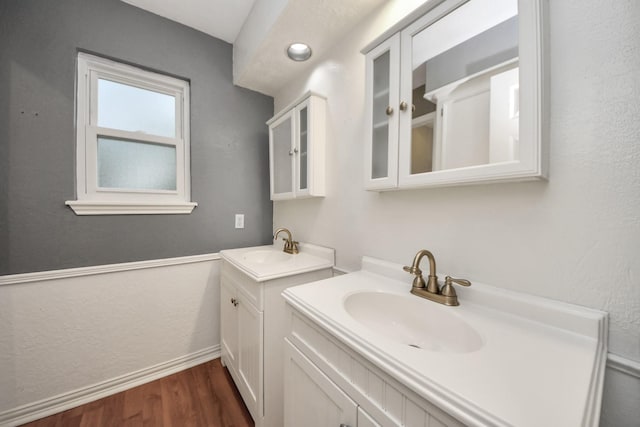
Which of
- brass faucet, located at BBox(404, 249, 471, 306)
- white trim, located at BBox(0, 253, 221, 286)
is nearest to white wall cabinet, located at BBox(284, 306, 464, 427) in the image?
brass faucet, located at BBox(404, 249, 471, 306)

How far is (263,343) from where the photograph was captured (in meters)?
1.08

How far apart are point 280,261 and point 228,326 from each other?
0.58 metres

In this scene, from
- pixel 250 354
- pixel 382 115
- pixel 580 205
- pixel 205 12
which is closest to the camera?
pixel 580 205

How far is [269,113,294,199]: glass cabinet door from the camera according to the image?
1594 millimetres

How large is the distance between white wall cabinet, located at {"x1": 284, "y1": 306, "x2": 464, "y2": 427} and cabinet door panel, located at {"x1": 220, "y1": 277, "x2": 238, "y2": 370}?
70 centimetres

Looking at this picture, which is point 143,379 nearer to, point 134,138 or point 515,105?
point 134,138

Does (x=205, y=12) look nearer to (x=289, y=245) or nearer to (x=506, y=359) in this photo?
(x=289, y=245)

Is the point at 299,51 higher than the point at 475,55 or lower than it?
higher

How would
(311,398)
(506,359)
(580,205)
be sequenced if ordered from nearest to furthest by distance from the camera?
(506,359) < (580,205) < (311,398)

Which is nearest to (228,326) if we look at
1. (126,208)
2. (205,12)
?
(126,208)

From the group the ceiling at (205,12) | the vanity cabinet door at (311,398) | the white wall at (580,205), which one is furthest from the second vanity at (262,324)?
the ceiling at (205,12)

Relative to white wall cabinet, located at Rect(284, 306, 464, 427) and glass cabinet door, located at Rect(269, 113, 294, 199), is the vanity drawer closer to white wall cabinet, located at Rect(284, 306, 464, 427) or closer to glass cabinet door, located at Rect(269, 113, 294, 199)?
white wall cabinet, located at Rect(284, 306, 464, 427)

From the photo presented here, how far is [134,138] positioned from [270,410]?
70.1 inches

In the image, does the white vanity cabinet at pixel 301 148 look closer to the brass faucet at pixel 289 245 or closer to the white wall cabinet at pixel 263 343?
the brass faucet at pixel 289 245
